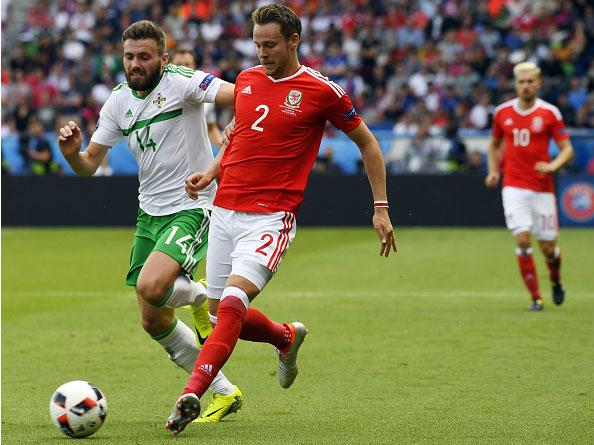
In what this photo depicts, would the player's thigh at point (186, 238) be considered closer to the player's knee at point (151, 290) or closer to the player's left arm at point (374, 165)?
the player's knee at point (151, 290)

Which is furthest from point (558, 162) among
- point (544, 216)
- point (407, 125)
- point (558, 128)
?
point (407, 125)

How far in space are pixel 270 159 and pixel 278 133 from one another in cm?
15

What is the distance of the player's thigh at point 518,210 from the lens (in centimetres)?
1166

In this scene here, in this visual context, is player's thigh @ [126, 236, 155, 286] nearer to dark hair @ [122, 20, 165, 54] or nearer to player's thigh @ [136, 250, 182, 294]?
player's thigh @ [136, 250, 182, 294]

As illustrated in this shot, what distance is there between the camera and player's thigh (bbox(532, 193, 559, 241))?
464 inches

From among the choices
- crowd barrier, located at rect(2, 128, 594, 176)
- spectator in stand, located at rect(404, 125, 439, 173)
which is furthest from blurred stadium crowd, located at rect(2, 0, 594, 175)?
spectator in stand, located at rect(404, 125, 439, 173)

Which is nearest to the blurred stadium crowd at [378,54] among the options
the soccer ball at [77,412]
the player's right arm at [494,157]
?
the player's right arm at [494,157]

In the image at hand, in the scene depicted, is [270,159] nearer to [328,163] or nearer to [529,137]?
[529,137]

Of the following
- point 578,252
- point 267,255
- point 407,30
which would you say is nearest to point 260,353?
point 267,255

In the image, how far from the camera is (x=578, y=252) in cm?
1697

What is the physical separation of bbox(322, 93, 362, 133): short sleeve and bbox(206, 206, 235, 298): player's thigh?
2.43 feet

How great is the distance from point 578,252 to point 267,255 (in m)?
11.6

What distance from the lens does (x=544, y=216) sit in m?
11.8

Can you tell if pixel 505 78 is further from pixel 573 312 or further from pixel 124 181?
pixel 573 312
